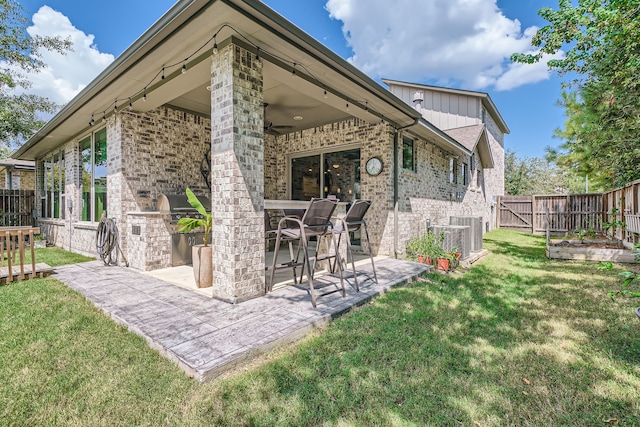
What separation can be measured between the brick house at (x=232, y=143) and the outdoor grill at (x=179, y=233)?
12cm

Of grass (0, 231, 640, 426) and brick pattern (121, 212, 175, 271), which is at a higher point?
brick pattern (121, 212, 175, 271)

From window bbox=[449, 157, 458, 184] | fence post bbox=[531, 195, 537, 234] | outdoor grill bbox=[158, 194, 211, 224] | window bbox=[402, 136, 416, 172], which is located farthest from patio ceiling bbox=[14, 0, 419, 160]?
fence post bbox=[531, 195, 537, 234]

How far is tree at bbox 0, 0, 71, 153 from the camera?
1218 cm

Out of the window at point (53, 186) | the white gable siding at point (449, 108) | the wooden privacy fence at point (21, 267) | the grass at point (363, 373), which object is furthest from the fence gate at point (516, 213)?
the window at point (53, 186)

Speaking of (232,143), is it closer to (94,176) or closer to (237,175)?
(237,175)

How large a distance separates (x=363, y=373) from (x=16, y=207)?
13925 millimetres

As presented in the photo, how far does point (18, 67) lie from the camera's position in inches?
508

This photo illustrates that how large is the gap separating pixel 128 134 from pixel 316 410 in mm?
5500

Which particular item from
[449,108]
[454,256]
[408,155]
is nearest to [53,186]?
[408,155]

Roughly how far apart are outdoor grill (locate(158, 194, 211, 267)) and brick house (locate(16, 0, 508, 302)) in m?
0.12

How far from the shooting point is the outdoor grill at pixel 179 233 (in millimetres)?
5199

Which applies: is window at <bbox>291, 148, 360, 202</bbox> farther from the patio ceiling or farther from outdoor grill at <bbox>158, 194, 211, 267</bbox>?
outdoor grill at <bbox>158, 194, 211, 267</bbox>

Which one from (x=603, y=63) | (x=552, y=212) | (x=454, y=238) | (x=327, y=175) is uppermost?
(x=603, y=63)

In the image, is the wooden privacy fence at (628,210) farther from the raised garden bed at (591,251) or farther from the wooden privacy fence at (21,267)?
the wooden privacy fence at (21,267)
